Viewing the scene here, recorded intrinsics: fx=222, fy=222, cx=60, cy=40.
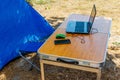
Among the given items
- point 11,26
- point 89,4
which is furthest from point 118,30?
point 11,26

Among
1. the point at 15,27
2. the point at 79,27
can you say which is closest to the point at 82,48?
the point at 79,27

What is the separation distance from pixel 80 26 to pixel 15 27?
43.5 inches

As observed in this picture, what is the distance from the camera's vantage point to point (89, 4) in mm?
6438

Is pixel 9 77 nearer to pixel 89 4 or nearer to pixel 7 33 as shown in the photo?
pixel 7 33

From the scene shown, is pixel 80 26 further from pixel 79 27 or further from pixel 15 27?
pixel 15 27

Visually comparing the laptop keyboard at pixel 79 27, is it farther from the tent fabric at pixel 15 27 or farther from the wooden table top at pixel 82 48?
the tent fabric at pixel 15 27

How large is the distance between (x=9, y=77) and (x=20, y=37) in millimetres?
704

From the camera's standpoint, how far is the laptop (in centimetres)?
297

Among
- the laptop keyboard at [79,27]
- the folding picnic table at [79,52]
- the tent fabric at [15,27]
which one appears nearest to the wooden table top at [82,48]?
the folding picnic table at [79,52]

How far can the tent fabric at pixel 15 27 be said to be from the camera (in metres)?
3.41

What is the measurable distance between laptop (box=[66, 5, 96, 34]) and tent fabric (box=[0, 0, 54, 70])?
885 mm

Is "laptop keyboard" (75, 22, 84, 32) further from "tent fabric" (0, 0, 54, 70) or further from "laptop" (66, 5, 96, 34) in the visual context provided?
"tent fabric" (0, 0, 54, 70)

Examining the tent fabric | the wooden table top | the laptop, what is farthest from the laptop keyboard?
the tent fabric

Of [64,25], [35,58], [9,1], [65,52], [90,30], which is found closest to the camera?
[65,52]
